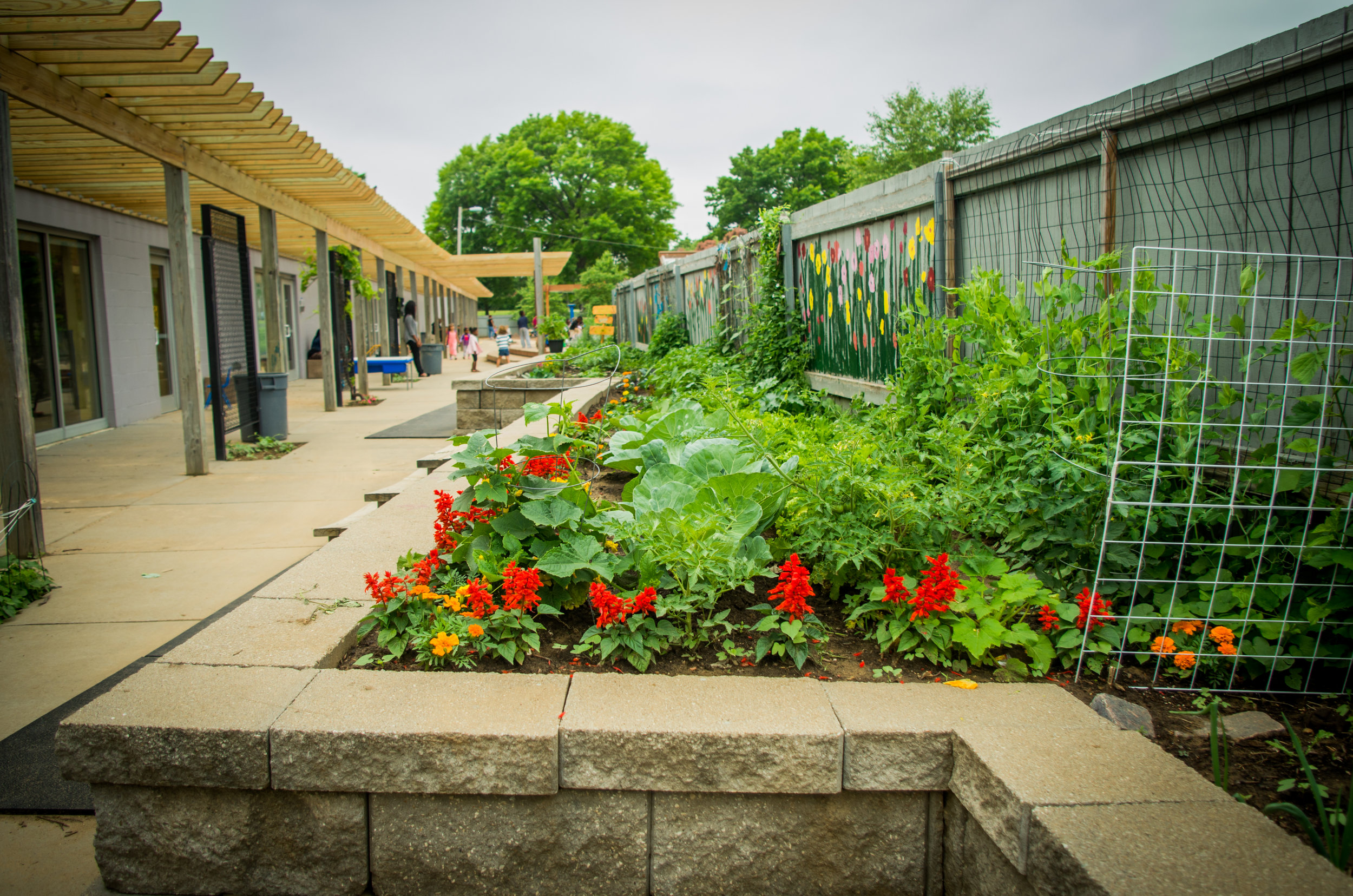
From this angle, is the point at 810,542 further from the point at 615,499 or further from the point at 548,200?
the point at 548,200

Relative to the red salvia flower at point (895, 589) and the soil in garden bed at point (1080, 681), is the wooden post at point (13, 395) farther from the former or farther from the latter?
the red salvia flower at point (895, 589)

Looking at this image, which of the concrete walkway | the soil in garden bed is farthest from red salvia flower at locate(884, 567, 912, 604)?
the concrete walkway

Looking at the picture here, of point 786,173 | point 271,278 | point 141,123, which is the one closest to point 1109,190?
point 141,123

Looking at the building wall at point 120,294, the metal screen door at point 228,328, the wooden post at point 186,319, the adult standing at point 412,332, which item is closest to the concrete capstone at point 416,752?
the wooden post at point 186,319

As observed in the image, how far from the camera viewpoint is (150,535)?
4.88 metres

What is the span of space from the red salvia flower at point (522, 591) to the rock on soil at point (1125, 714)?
148cm

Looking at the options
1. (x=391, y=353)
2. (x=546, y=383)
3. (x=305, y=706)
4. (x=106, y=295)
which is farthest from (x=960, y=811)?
(x=391, y=353)

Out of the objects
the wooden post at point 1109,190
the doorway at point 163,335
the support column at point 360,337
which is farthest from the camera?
the support column at point 360,337

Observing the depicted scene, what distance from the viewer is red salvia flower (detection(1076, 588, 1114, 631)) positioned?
211 cm

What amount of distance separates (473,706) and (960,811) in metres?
1.15

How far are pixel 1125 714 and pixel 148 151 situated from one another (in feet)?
24.6

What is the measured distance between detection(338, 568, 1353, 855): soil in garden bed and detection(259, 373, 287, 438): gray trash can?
23.3ft

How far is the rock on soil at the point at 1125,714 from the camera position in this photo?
196 cm

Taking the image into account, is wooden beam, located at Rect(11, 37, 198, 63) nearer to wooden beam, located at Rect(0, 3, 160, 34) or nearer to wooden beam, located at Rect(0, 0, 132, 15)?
wooden beam, located at Rect(0, 3, 160, 34)
